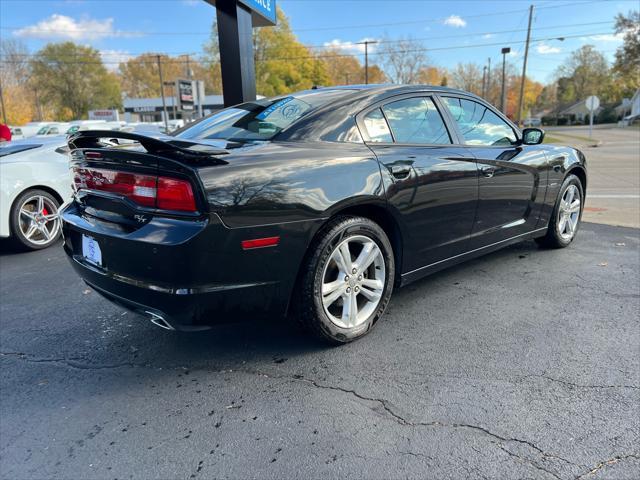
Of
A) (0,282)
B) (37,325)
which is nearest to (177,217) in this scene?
(37,325)

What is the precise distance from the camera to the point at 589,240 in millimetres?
5285

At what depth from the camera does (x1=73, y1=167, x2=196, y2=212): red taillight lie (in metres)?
2.18

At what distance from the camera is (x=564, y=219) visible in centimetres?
482

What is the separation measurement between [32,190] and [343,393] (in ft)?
16.0


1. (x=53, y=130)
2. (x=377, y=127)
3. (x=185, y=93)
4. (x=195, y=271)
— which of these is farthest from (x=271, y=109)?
→ (x=53, y=130)

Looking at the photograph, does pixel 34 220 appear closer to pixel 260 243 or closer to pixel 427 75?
pixel 260 243

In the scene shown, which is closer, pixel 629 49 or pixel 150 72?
pixel 629 49

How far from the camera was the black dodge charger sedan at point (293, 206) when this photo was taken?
2.21 meters

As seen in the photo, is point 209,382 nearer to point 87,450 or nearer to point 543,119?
point 87,450

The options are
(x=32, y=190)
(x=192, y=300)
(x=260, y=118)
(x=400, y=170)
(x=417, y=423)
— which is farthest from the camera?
(x=32, y=190)

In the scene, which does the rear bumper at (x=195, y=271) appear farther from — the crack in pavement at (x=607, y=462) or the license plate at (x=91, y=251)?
the crack in pavement at (x=607, y=462)

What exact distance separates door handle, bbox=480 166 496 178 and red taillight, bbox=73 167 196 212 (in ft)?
7.53

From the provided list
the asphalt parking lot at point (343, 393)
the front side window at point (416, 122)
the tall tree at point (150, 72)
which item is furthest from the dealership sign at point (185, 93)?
the tall tree at point (150, 72)

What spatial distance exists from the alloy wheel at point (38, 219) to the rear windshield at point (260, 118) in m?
3.05
